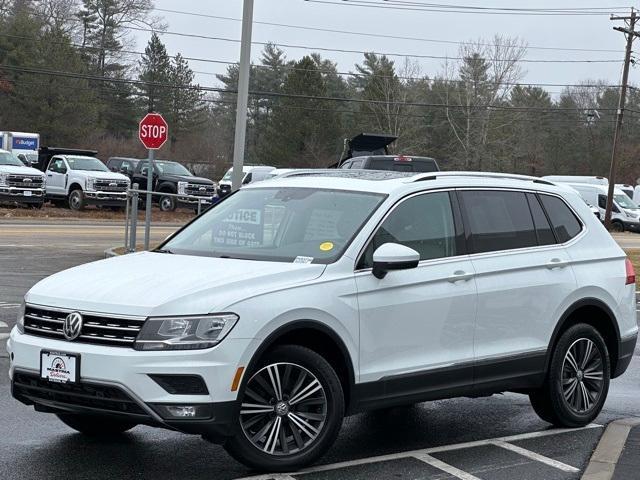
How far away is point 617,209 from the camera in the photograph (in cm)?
5169

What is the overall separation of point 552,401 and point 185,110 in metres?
73.3

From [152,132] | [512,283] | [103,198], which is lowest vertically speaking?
[103,198]

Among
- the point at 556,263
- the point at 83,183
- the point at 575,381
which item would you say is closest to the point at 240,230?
the point at 556,263

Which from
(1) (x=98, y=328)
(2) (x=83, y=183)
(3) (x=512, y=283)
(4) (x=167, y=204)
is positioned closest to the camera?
(1) (x=98, y=328)

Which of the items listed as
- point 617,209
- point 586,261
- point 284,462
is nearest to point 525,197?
point 586,261

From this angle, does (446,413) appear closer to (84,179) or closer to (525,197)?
(525,197)

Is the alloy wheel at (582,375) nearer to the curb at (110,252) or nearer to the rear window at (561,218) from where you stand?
the rear window at (561,218)

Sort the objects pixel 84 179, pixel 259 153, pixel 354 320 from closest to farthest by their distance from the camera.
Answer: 1. pixel 354 320
2. pixel 84 179
3. pixel 259 153

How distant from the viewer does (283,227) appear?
6.80m

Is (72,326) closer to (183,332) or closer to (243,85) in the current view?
(183,332)

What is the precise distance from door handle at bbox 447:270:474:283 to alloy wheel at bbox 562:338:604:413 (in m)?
1.19

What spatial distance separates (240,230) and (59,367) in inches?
65.5

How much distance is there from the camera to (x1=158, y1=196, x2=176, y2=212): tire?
36625mm

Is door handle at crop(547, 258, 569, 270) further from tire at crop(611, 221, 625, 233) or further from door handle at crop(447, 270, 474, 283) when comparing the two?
tire at crop(611, 221, 625, 233)
